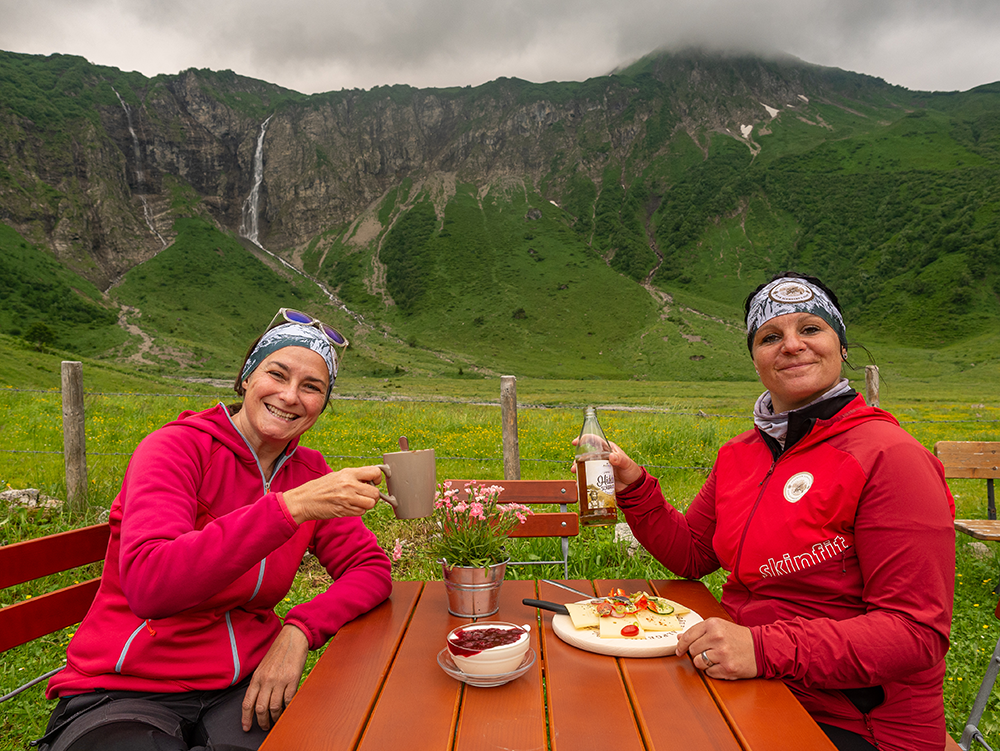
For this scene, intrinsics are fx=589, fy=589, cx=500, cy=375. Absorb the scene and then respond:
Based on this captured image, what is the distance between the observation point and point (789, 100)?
179m

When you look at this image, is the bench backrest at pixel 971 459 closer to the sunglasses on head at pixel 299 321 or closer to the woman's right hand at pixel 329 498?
the sunglasses on head at pixel 299 321

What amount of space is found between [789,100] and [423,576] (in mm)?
212301

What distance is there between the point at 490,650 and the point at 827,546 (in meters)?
1.28

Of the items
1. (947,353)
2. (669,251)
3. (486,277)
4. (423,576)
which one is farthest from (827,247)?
(423,576)

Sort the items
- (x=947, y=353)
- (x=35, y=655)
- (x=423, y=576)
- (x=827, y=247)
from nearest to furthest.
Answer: (x=35, y=655), (x=423, y=576), (x=947, y=353), (x=827, y=247)

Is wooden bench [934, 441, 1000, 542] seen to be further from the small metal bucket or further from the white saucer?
the white saucer

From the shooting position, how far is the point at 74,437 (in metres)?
6.70

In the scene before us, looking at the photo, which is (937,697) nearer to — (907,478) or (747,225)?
(907,478)

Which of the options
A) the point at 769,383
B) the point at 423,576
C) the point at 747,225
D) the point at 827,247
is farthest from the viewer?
the point at 747,225

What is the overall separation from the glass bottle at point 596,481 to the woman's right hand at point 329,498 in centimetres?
95

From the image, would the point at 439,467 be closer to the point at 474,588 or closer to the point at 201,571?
the point at 474,588

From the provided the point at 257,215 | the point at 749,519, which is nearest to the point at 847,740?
the point at 749,519

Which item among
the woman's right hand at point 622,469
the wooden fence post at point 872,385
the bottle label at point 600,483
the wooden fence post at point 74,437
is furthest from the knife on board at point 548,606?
the wooden fence post at point 872,385

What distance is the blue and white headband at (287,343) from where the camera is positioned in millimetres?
2559
